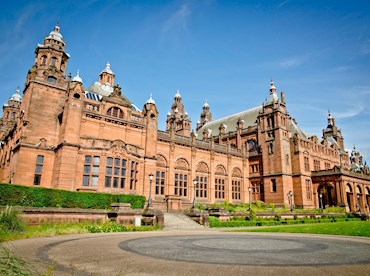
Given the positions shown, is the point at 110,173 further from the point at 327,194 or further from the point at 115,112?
the point at 327,194

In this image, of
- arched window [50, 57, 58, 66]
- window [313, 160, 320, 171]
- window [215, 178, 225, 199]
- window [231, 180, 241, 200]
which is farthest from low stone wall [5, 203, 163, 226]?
window [313, 160, 320, 171]

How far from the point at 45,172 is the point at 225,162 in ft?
97.6

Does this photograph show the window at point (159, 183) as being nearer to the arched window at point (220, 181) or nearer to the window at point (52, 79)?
the arched window at point (220, 181)

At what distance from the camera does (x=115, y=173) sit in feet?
102

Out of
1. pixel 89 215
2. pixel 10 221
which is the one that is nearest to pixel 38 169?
pixel 89 215

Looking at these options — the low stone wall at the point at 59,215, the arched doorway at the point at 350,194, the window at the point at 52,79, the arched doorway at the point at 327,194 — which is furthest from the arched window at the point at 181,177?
the arched doorway at the point at 350,194

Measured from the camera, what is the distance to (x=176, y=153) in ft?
136

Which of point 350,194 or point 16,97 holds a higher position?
point 16,97

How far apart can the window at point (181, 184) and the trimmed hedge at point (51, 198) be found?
14.0 m

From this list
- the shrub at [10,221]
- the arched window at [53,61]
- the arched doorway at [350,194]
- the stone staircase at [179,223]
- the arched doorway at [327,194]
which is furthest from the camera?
the arched doorway at [350,194]

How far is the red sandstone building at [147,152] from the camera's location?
1182 inches

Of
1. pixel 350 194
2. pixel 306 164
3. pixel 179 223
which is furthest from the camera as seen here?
pixel 350 194

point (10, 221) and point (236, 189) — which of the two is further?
point (236, 189)

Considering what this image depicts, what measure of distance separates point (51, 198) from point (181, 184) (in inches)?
867
